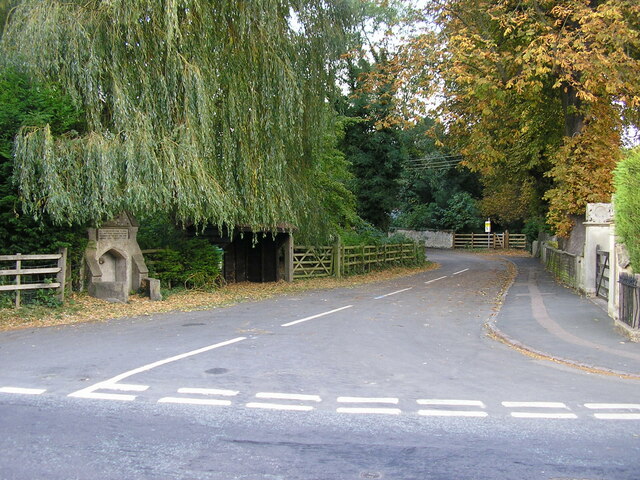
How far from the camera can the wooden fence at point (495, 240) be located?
60938mm

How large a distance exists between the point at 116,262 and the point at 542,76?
14561 millimetres

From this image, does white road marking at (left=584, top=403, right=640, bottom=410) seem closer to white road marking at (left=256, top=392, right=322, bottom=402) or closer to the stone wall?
white road marking at (left=256, top=392, right=322, bottom=402)

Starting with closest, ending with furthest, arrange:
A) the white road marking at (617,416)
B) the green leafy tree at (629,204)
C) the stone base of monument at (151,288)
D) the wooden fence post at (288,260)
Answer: the white road marking at (617,416)
the green leafy tree at (629,204)
the stone base of monument at (151,288)
the wooden fence post at (288,260)

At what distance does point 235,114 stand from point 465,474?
38.3ft

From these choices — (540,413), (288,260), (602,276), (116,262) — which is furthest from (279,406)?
(288,260)

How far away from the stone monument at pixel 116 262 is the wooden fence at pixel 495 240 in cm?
5043

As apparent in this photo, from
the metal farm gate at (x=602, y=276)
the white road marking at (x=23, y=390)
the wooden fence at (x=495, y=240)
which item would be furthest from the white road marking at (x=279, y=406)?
the wooden fence at (x=495, y=240)

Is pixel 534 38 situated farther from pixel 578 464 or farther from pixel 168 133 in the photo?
pixel 578 464

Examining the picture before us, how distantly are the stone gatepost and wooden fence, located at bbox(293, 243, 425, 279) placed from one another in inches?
347

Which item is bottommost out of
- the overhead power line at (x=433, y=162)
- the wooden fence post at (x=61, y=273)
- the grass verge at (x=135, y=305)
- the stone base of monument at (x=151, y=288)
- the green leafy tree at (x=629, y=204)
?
the grass verge at (x=135, y=305)

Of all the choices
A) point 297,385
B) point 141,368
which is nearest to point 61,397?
point 141,368

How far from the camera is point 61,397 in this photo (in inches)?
244

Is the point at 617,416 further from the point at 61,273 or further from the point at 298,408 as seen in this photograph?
the point at 61,273

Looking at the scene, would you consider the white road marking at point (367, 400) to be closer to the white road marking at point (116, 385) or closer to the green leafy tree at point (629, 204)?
the white road marking at point (116, 385)
